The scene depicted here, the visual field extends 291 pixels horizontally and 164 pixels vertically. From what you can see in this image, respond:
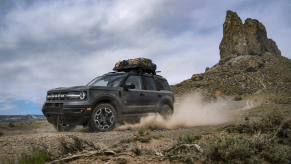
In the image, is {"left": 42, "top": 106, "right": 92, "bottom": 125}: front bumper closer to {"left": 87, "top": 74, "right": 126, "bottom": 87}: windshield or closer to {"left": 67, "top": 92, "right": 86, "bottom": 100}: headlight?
{"left": 67, "top": 92, "right": 86, "bottom": 100}: headlight

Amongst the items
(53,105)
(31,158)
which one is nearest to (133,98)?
(53,105)

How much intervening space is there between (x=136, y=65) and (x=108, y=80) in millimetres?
1295

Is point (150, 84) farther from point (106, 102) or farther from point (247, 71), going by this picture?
point (247, 71)

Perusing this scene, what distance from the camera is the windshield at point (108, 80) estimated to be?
297 inches

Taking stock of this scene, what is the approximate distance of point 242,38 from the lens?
84625 mm

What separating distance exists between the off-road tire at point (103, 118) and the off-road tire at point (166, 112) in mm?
2444

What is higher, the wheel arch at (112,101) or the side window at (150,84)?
the side window at (150,84)

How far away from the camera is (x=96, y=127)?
6395 millimetres

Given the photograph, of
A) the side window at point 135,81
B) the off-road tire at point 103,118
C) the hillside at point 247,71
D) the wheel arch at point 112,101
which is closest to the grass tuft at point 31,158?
the off-road tire at point 103,118

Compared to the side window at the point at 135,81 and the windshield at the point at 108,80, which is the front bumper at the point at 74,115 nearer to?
the windshield at the point at 108,80

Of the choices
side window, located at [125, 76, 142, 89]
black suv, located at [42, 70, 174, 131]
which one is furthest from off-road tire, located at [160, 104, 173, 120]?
side window, located at [125, 76, 142, 89]

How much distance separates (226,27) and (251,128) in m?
96.9

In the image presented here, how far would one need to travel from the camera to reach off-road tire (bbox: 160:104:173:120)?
8.66 metres

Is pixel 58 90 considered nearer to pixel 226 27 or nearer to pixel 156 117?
pixel 156 117
